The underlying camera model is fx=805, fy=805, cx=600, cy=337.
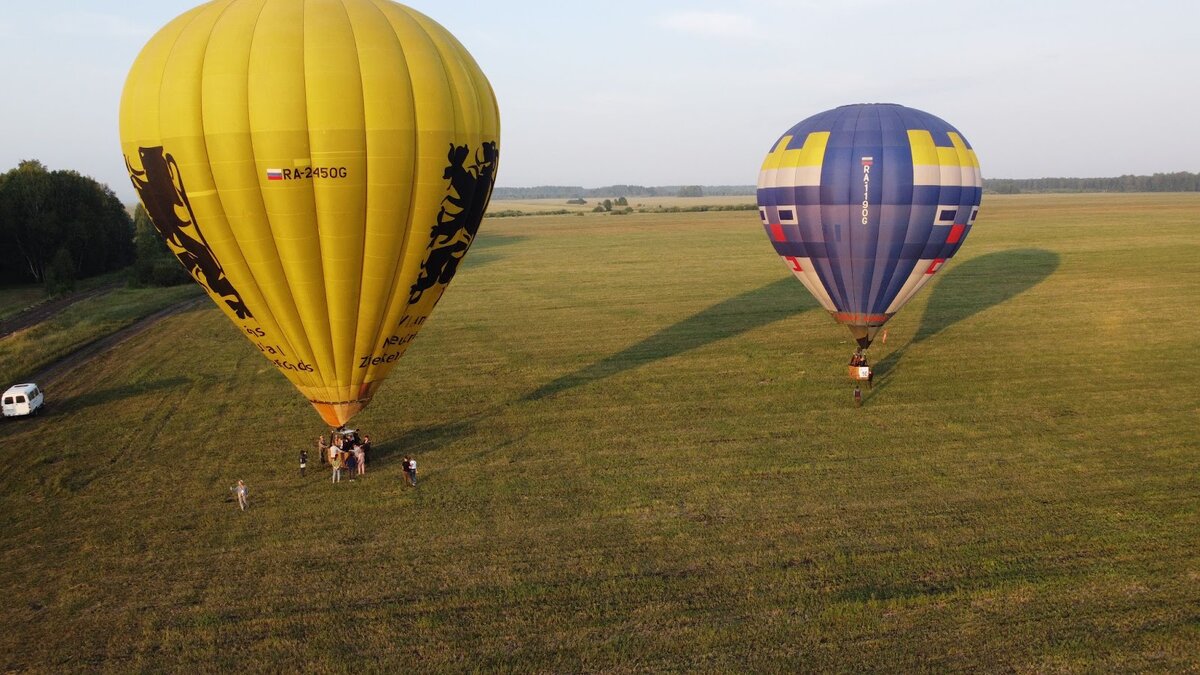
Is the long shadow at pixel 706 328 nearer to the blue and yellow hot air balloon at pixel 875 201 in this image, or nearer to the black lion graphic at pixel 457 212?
the blue and yellow hot air balloon at pixel 875 201

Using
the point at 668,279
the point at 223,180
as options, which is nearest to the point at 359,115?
the point at 223,180

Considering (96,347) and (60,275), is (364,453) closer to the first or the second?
(96,347)

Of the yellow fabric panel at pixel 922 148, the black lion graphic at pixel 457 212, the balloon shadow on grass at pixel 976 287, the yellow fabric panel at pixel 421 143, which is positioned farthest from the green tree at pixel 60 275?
the yellow fabric panel at pixel 922 148

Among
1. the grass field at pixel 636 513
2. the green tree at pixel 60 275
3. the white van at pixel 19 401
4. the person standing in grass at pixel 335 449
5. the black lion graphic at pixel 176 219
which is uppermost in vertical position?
the black lion graphic at pixel 176 219

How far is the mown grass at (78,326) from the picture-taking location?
25406mm

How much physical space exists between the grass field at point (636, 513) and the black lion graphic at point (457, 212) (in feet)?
12.6

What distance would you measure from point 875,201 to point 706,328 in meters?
9.83

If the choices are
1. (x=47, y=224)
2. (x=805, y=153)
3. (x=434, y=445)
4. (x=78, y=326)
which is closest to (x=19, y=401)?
(x=434, y=445)

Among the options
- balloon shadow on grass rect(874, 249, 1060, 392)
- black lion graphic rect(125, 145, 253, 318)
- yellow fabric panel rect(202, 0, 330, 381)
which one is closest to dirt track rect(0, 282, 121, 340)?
black lion graphic rect(125, 145, 253, 318)

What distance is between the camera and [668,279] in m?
41.4

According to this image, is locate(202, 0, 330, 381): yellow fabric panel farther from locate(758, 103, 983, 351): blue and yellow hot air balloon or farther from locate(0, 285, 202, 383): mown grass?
locate(0, 285, 202, 383): mown grass

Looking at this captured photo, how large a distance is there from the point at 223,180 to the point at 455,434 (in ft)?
24.3

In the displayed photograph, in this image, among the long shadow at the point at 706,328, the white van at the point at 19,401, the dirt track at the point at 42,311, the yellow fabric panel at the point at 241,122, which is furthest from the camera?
the dirt track at the point at 42,311

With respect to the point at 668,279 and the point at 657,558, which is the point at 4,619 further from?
the point at 668,279
